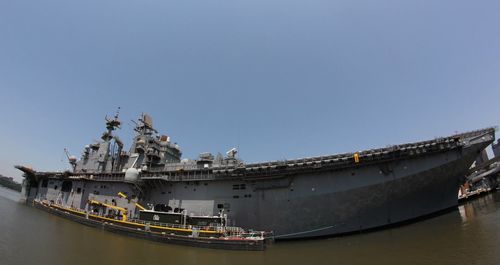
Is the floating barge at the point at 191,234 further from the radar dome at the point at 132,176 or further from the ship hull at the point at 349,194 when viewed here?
the radar dome at the point at 132,176

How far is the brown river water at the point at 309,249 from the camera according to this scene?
504 inches

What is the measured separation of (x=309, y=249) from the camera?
54.9 ft

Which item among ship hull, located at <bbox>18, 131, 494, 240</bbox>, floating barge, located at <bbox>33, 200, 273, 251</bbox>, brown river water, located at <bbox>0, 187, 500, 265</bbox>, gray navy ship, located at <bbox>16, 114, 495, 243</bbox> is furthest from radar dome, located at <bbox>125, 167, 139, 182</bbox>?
ship hull, located at <bbox>18, 131, 494, 240</bbox>

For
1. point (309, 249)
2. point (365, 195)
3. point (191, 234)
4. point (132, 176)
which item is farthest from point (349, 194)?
point (132, 176)

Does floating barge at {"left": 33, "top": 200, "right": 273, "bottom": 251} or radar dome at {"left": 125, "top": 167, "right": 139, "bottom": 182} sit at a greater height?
radar dome at {"left": 125, "top": 167, "right": 139, "bottom": 182}

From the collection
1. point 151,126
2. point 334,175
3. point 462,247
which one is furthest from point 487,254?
point 151,126

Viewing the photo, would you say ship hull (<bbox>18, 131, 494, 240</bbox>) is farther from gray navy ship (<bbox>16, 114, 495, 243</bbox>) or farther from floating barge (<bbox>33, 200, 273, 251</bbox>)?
floating barge (<bbox>33, 200, 273, 251</bbox>)

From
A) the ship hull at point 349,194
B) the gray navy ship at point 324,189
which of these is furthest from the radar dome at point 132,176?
the ship hull at point 349,194

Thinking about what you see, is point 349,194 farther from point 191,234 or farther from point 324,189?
point 191,234

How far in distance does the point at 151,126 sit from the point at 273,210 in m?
20.9

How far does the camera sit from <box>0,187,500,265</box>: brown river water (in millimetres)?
12805

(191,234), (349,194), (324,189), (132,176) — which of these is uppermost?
(132,176)

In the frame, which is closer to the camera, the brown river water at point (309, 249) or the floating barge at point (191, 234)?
the brown river water at point (309, 249)

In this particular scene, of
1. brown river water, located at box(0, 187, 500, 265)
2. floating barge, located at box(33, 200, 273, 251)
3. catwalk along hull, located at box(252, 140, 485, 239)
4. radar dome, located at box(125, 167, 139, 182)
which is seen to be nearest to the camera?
brown river water, located at box(0, 187, 500, 265)
